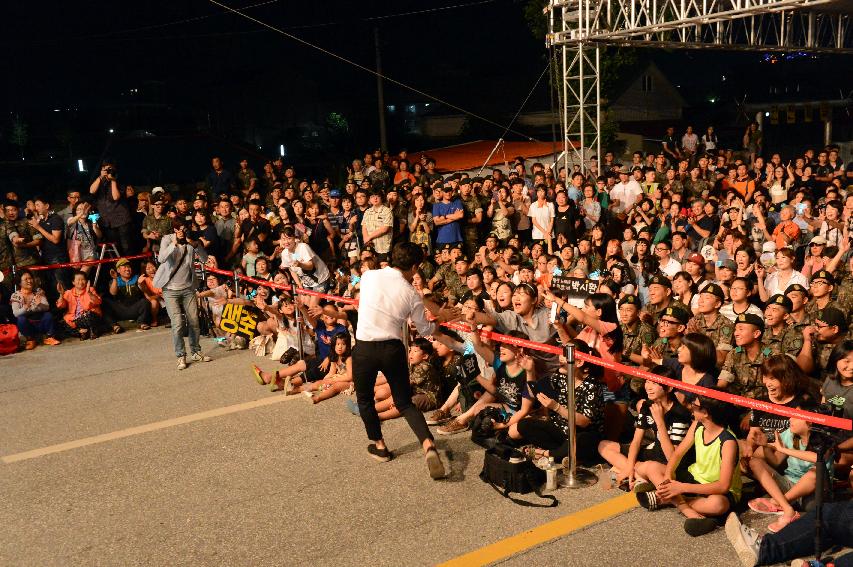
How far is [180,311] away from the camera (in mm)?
9984

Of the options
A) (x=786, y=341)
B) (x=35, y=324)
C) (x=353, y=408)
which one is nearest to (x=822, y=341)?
(x=786, y=341)

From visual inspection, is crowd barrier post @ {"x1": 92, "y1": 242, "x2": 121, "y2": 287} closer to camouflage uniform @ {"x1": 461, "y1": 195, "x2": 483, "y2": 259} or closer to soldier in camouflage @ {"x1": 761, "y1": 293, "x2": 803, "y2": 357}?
camouflage uniform @ {"x1": 461, "y1": 195, "x2": 483, "y2": 259}

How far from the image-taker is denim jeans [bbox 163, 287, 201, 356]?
9914mm

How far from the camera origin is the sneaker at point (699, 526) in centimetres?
498

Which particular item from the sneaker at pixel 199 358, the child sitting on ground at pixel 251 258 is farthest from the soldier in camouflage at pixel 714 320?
the child sitting on ground at pixel 251 258

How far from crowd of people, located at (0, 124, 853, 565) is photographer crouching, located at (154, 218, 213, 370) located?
29 millimetres

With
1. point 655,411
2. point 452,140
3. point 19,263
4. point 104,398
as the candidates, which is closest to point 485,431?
point 655,411

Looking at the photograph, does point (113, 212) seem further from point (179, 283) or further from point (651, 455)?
point (651, 455)

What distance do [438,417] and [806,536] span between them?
3.56 m

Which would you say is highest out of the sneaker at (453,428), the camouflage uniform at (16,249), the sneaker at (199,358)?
the camouflage uniform at (16,249)

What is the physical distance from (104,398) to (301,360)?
2.30m

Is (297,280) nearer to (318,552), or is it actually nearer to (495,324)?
(495,324)

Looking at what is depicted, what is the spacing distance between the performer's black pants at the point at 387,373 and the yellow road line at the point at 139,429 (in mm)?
2351

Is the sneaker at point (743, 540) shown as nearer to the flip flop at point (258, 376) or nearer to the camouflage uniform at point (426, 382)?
the camouflage uniform at point (426, 382)
